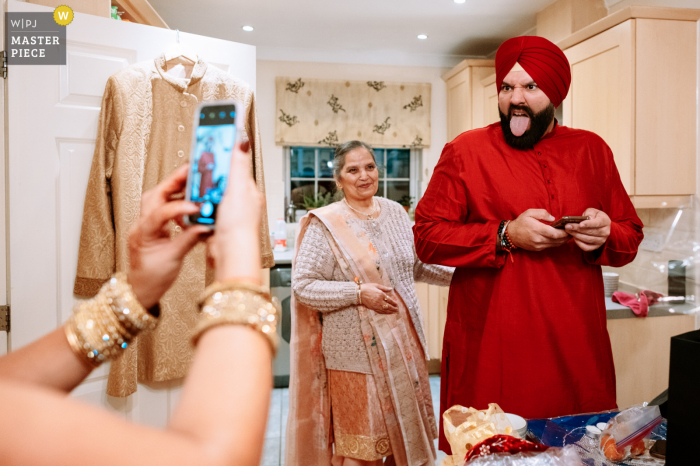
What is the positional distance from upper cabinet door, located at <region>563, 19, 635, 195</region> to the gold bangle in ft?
8.13

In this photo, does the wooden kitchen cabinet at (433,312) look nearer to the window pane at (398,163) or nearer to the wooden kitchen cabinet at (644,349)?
the window pane at (398,163)

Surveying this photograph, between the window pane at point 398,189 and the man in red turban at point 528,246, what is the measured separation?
3.13 m

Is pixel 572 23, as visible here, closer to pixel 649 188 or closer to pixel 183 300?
pixel 649 188

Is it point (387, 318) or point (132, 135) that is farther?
point (387, 318)

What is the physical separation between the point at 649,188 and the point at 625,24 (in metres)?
0.81

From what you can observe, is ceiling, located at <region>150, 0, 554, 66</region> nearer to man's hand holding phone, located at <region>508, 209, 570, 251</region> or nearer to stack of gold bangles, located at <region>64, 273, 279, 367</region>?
man's hand holding phone, located at <region>508, 209, 570, 251</region>

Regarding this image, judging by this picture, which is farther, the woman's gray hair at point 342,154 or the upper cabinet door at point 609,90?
the upper cabinet door at point 609,90

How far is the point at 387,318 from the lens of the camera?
1873 mm

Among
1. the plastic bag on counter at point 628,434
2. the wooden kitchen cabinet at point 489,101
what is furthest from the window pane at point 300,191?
the plastic bag on counter at point 628,434

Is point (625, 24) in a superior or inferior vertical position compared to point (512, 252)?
superior

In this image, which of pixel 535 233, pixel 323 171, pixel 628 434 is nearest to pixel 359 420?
pixel 535 233

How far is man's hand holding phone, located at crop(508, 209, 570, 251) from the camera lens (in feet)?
4.27

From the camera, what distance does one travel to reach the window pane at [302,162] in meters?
4.52

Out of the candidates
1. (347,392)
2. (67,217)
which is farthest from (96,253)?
(347,392)
